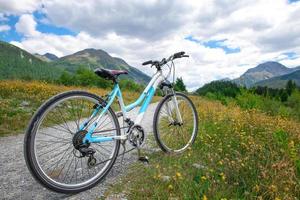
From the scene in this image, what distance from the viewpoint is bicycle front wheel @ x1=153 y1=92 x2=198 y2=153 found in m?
5.61

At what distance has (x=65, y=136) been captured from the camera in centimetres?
430

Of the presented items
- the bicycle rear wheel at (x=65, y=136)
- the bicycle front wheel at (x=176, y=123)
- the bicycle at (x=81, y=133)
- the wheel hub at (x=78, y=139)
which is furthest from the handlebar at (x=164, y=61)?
the wheel hub at (x=78, y=139)

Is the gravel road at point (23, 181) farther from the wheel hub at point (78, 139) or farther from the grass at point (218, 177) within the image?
the wheel hub at point (78, 139)

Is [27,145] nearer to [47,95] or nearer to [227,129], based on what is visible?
[227,129]

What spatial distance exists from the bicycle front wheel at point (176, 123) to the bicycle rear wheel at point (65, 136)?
1.35 meters

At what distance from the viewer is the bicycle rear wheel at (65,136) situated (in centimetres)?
336

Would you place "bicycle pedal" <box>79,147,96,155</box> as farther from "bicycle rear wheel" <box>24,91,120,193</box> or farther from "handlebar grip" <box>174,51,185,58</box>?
"handlebar grip" <box>174,51,185,58</box>

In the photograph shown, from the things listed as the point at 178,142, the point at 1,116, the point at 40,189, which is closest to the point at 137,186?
the point at 40,189

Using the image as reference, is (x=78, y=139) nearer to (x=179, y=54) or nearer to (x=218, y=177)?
(x=218, y=177)

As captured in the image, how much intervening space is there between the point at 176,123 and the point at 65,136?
8.26 ft

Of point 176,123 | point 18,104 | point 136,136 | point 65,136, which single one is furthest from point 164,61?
point 18,104

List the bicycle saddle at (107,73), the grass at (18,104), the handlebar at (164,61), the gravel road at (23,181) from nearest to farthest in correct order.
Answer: the gravel road at (23,181) < the bicycle saddle at (107,73) < the handlebar at (164,61) < the grass at (18,104)

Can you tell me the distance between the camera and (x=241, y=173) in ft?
13.1

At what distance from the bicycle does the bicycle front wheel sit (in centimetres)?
3
